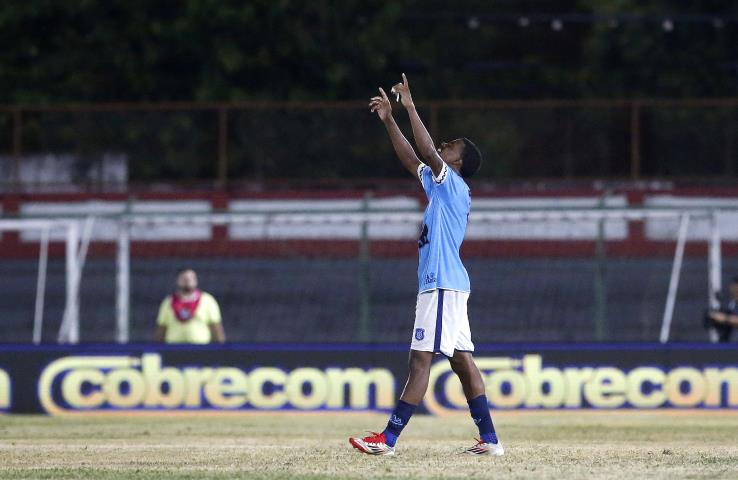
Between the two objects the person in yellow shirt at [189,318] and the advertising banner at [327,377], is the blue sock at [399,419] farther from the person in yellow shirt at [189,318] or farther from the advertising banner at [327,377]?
the person in yellow shirt at [189,318]

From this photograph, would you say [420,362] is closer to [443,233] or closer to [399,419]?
[399,419]

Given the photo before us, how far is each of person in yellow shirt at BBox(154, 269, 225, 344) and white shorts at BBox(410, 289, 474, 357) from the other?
24.9 ft

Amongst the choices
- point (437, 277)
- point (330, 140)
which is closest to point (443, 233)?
point (437, 277)

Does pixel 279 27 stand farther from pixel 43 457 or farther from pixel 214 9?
pixel 43 457

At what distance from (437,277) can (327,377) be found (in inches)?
301

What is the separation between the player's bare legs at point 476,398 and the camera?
1141cm

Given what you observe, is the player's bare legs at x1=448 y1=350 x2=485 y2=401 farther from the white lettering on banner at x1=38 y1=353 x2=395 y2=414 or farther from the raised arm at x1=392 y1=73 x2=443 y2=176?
the white lettering on banner at x1=38 y1=353 x2=395 y2=414

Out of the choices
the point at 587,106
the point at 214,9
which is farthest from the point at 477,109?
the point at 214,9

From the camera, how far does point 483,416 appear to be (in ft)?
37.8

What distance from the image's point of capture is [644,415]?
18.4 meters

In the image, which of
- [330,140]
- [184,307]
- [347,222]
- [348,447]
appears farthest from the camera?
[330,140]

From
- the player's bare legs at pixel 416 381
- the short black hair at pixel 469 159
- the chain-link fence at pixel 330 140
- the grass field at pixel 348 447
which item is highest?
the chain-link fence at pixel 330 140

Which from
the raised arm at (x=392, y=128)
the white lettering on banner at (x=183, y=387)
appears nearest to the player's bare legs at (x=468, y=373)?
the raised arm at (x=392, y=128)

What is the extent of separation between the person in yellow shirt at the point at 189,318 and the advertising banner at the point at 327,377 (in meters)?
0.21
